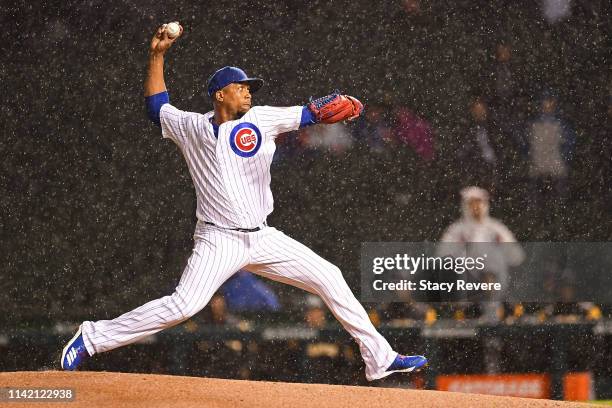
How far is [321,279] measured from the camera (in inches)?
137

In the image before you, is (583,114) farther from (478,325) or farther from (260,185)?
(260,185)

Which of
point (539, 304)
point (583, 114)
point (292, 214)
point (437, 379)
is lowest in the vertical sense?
point (437, 379)

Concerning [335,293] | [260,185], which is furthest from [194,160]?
[335,293]

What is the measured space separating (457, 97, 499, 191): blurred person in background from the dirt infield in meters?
3.48

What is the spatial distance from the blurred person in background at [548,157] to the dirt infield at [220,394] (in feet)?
12.1

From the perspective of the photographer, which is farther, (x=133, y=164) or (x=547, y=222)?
(x=547, y=222)

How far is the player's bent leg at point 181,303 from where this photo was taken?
3355mm

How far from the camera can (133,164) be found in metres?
6.61

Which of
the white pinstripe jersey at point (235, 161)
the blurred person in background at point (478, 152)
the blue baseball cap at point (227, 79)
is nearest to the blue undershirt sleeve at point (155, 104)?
the white pinstripe jersey at point (235, 161)

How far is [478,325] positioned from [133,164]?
2.89 m

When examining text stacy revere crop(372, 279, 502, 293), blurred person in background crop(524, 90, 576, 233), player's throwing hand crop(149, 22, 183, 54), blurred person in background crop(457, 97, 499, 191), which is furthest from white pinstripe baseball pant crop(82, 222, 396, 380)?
blurred person in background crop(524, 90, 576, 233)

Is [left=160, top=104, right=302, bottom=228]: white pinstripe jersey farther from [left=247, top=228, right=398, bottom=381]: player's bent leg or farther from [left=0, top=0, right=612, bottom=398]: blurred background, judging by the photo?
[left=0, top=0, right=612, bottom=398]: blurred background

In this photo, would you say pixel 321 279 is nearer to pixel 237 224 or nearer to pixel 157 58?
pixel 237 224

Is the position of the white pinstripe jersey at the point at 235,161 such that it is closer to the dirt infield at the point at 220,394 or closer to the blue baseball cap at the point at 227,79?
the blue baseball cap at the point at 227,79
